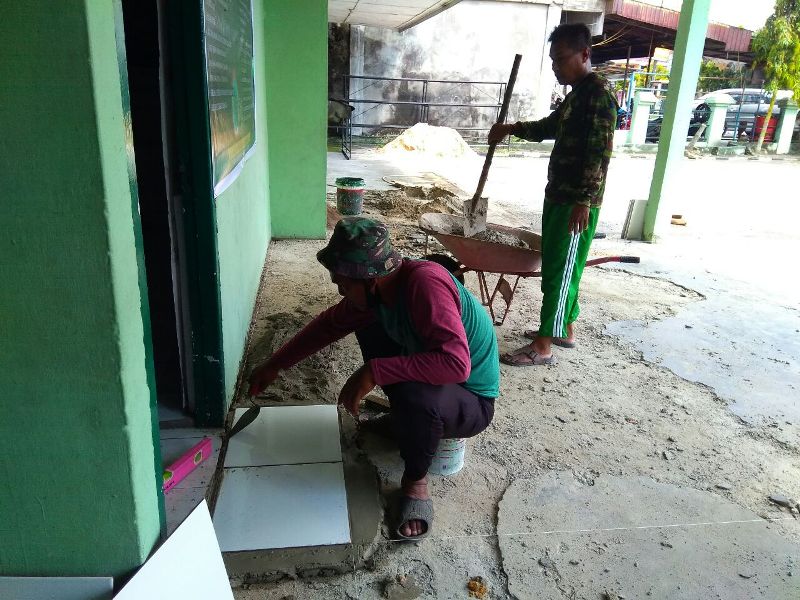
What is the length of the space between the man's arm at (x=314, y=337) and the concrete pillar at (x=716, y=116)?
18.0 meters

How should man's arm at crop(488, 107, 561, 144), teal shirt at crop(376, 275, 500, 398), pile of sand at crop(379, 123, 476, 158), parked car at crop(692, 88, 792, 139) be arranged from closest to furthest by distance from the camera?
1. teal shirt at crop(376, 275, 500, 398)
2. man's arm at crop(488, 107, 561, 144)
3. pile of sand at crop(379, 123, 476, 158)
4. parked car at crop(692, 88, 792, 139)

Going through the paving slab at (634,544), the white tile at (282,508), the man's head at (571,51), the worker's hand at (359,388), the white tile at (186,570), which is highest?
the man's head at (571,51)

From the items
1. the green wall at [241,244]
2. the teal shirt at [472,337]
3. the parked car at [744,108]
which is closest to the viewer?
the teal shirt at [472,337]

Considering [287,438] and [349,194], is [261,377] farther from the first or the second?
[349,194]

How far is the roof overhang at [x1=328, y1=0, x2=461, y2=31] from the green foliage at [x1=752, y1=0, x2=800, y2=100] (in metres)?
10.3

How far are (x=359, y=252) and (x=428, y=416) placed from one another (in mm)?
579

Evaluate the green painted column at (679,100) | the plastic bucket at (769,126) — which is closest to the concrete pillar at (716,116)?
the plastic bucket at (769,126)

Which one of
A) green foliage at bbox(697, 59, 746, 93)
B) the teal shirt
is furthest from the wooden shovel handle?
green foliage at bbox(697, 59, 746, 93)

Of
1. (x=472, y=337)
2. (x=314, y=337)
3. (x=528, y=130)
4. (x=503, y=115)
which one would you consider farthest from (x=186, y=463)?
(x=503, y=115)

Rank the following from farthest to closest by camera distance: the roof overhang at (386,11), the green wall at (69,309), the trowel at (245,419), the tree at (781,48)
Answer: the tree at (781,48), the roof overhang at (386,11), the trowel at (245,419), the green wall at (69,309)

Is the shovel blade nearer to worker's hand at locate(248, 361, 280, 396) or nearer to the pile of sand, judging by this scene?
worker's hand at locate(248, 361, 280, 396)

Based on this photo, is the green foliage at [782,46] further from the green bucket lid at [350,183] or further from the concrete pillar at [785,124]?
the green bucket lid at [350,183]

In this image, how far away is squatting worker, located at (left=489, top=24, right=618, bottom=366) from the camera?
2.94 m

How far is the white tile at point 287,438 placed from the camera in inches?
89.7
